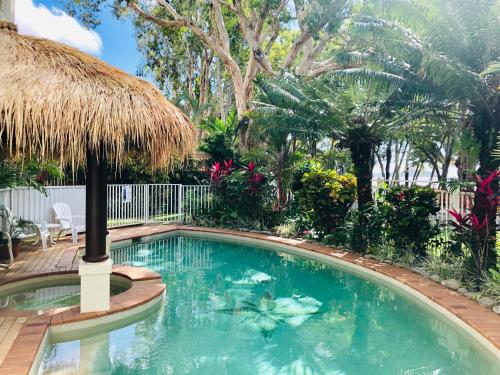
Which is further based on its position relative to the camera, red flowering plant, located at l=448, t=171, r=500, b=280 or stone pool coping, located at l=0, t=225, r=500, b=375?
red flowering plant, located at l=448, t=171, r=500, b=280

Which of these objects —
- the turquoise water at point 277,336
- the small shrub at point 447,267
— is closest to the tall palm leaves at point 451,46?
the small shrub at point 447,267

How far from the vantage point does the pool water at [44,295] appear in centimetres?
597

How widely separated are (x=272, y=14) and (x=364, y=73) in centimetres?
1177

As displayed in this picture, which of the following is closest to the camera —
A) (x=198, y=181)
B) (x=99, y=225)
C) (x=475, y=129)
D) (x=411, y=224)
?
(x=99, y=225)

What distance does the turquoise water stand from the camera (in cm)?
432

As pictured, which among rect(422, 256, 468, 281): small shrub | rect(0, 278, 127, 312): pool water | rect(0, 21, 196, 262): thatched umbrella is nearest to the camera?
rect(0, 21, 196, 262): thatched umbrella

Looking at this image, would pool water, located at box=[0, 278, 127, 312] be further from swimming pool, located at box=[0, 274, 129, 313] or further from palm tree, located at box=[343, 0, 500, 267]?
palm tree, located at box=[343, 0, 500, 267]

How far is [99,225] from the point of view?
5328mm

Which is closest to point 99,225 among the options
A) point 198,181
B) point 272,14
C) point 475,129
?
point 475,129

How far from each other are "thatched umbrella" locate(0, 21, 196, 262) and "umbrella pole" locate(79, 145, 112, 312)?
1cm

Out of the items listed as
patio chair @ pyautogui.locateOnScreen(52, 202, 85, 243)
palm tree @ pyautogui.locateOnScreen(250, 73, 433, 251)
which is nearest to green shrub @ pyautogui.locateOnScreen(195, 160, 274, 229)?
palm tree @ pyautogui.locateOnScreen(250, 73, 433, 251)

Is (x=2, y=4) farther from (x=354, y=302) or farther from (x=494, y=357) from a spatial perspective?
(x=494, y=357)

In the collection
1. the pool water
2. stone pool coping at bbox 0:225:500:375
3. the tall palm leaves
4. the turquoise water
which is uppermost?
the tall palm leaves

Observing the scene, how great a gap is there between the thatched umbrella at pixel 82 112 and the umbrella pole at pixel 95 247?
1 cm
